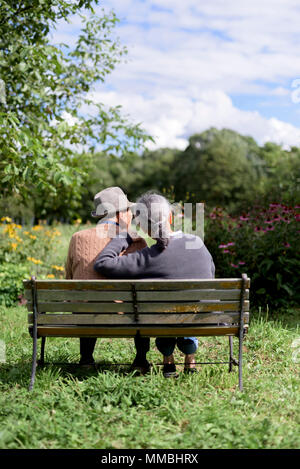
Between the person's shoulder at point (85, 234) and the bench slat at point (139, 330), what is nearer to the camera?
the bench slat at point (139, 330)

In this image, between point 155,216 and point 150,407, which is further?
point 155,216

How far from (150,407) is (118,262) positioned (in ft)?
3.03

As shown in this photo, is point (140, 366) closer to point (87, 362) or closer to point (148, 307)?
point (87, 362)

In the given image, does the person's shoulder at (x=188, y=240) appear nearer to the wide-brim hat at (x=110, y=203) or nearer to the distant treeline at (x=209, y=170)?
the wide-brim hat at (x=110, y=203)

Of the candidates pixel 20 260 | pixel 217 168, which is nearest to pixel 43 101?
pixel 20 260

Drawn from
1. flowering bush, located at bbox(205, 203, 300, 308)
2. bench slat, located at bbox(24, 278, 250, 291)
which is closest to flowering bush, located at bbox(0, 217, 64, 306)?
flowering bush, located at bbox(205, 203, 300, 308)

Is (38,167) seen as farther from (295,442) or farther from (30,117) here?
(295,442)

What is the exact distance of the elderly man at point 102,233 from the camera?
3.48 m

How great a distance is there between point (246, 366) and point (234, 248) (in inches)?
124

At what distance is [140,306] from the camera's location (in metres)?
3.33

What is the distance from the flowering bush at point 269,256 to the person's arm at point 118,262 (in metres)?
3.33

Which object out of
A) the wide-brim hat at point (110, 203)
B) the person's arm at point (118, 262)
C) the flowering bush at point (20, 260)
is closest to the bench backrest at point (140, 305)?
the person's arm at point (118, 262)

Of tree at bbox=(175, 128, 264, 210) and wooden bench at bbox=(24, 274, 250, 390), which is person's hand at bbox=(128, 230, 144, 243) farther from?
tree at bbox=(175, 128, 264, 210)

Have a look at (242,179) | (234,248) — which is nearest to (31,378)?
(234,248)
